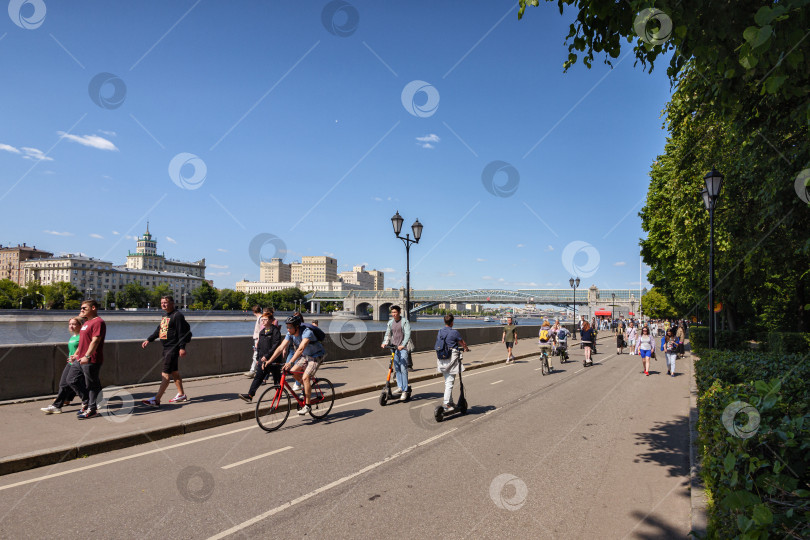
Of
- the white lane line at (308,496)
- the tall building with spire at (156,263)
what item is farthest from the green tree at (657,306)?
the tall building with spire at (156,263)

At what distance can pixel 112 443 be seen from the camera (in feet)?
21.7

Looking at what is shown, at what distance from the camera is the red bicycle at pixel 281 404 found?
774 centimetres

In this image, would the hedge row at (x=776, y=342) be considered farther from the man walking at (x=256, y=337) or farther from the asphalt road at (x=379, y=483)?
the man walking at (x=256, y=337)

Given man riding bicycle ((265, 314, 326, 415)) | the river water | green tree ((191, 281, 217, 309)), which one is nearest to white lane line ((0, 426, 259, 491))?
man riding bicycle ((265, 314, 326, 415))

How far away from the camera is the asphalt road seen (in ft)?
14.0

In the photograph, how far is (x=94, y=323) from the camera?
800 cm

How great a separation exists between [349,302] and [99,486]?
351ft

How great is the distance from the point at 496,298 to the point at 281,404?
90.9 meters

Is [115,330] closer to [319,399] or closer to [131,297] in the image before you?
[319,399]

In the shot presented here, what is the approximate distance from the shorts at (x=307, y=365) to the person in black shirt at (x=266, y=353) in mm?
966

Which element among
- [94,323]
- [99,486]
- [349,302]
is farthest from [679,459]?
[349,302]

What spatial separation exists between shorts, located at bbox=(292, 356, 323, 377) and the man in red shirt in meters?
3.09

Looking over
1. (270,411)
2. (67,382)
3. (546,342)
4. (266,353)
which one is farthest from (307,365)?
(546,342)

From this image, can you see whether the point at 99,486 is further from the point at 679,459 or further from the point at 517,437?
the point at 679,459
